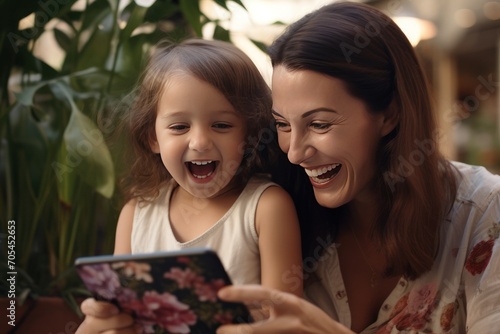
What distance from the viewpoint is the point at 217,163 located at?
1.18 meters

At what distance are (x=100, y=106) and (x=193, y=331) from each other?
83 cm

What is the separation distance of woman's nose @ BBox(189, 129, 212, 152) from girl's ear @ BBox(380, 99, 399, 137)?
0.33m

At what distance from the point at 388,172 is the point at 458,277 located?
0.23 meters

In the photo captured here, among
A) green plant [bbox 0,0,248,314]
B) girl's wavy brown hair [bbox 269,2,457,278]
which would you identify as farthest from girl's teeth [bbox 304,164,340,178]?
green plant [bbox 0,0,248,314]

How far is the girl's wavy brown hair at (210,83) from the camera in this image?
3.86 feet

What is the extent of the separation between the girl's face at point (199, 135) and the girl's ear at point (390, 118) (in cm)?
26

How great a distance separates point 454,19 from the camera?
402 centimetres

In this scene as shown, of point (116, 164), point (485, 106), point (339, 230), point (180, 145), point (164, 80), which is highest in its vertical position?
point (164, 80)

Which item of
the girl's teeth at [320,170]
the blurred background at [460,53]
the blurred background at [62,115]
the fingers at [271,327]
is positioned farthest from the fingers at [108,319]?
the blurred background at [460,53]

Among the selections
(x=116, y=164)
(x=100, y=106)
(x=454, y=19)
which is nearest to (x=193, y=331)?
(x=116, y=164)

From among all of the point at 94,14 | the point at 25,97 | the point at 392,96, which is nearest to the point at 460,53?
the point at 94,14

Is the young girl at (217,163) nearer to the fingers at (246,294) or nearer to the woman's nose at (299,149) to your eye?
the woman's nose at (299,149)

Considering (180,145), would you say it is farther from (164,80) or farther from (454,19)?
(454,19)

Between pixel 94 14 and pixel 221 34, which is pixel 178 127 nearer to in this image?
pixel 221 34
